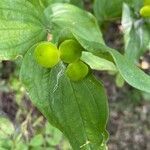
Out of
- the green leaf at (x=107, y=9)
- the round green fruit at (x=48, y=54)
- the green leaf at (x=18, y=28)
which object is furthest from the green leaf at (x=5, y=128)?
the green leaf at (x=107, y=9)

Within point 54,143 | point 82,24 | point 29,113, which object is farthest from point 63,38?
point 29,113

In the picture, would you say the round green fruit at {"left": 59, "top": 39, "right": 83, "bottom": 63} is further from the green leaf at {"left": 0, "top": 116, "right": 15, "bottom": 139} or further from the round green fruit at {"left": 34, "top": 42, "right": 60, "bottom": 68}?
the green leaf at {"left": 0, "top": 116, "right": 15, "bottom": 139}

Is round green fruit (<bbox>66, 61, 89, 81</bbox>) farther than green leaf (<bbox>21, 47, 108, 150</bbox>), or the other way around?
green leaf (<bbox>21, 47, 108, 150</bbox>)

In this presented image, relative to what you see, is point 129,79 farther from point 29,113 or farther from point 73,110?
point 29,113

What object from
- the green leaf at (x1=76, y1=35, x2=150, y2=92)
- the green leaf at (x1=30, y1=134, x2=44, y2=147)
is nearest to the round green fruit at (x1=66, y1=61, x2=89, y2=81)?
the green leaf at (x1=76, y1=35, x2=150, y2=92)

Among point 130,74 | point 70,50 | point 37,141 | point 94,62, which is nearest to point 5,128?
point 37,141

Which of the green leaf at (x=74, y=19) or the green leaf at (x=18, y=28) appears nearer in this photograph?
the green leaf at (x=18, y=28)

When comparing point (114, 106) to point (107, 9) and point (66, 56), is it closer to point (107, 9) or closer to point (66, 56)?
point (107, 9)

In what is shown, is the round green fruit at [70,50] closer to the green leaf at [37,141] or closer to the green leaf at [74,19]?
the green leaf at [74,19]
